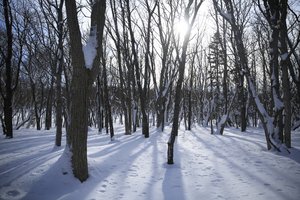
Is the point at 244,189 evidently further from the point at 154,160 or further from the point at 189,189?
the point at 154,160

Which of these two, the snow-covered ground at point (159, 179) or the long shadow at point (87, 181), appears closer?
the snow-covered ground at point (159, 179)

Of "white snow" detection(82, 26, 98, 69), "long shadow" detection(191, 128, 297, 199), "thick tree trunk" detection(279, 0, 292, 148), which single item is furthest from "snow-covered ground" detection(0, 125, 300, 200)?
"white snow" detection(82, 26, 98, 69)

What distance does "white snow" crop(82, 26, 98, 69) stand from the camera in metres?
5.57

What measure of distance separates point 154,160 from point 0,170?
13.9 feet

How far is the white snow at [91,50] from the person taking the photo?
5.57 metres

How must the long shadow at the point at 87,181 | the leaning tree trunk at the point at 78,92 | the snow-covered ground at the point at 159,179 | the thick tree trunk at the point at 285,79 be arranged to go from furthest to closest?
the thick tree trunk at the point at 285,79, the leaning tree trunk at the point at 78,92, the long shadow at the point at 87,181, the snow-covered ground at the point at 159,179

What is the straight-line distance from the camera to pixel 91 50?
18.6 ft

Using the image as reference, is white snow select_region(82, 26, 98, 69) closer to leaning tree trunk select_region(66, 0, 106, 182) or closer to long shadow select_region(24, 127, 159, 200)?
leaning tree trunk select_region(66, 0, 106, 182)

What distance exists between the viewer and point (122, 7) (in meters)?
14.6

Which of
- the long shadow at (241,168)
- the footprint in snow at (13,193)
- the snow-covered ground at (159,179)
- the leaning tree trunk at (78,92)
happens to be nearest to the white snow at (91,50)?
the leaning tree trunk at (78,92)

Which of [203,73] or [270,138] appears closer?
[270,138]

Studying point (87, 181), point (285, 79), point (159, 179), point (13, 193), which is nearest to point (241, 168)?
point (159, 179)

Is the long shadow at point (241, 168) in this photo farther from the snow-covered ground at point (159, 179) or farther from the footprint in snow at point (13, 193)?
the footprint in snow at point (13, 193)

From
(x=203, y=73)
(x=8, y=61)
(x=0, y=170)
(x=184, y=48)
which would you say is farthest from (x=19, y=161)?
(x=203, y=73)
